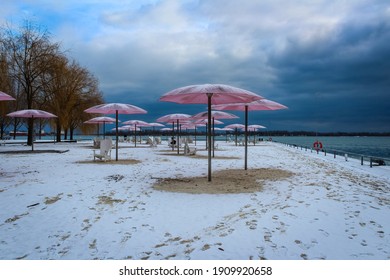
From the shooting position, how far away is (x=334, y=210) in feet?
16.9

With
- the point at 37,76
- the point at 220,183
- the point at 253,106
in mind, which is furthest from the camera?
the point at 37,76

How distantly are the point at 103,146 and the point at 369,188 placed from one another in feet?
32.0

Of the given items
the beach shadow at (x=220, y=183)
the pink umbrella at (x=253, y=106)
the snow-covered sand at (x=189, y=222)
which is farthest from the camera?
the pink umbrella at (x=253, y=106)

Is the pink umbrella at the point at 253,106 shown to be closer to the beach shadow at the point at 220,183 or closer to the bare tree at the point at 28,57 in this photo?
the beach shadow at the point at 220,183

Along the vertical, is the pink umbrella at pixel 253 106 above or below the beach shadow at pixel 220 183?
above

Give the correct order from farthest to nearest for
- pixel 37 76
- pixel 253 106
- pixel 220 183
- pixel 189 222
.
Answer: pixel 37 76, pixel 253 106, pixel 220 183, pixel 189 222

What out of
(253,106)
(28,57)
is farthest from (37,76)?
(253,106)

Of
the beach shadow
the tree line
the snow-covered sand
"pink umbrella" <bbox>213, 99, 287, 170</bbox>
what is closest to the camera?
the snow-covered sand

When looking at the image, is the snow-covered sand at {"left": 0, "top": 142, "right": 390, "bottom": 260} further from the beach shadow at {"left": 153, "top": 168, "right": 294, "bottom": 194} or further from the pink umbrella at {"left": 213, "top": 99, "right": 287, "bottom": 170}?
the pink umbrella at {"left": 213, "top": 99, "right": 287, "bottom": 170}

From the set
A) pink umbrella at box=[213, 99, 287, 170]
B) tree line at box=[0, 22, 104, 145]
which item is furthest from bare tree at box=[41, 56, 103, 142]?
pink umbrella at box=[213, 99, 287, 170]

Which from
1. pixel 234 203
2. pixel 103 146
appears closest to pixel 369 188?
pixel 234 203

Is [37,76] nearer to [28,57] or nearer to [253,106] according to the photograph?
[28,57]

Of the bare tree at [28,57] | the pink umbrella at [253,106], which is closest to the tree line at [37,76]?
the bare tree at [28,57]

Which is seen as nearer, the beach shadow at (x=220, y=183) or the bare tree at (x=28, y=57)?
the beach shadow at (x=220, y=183)
